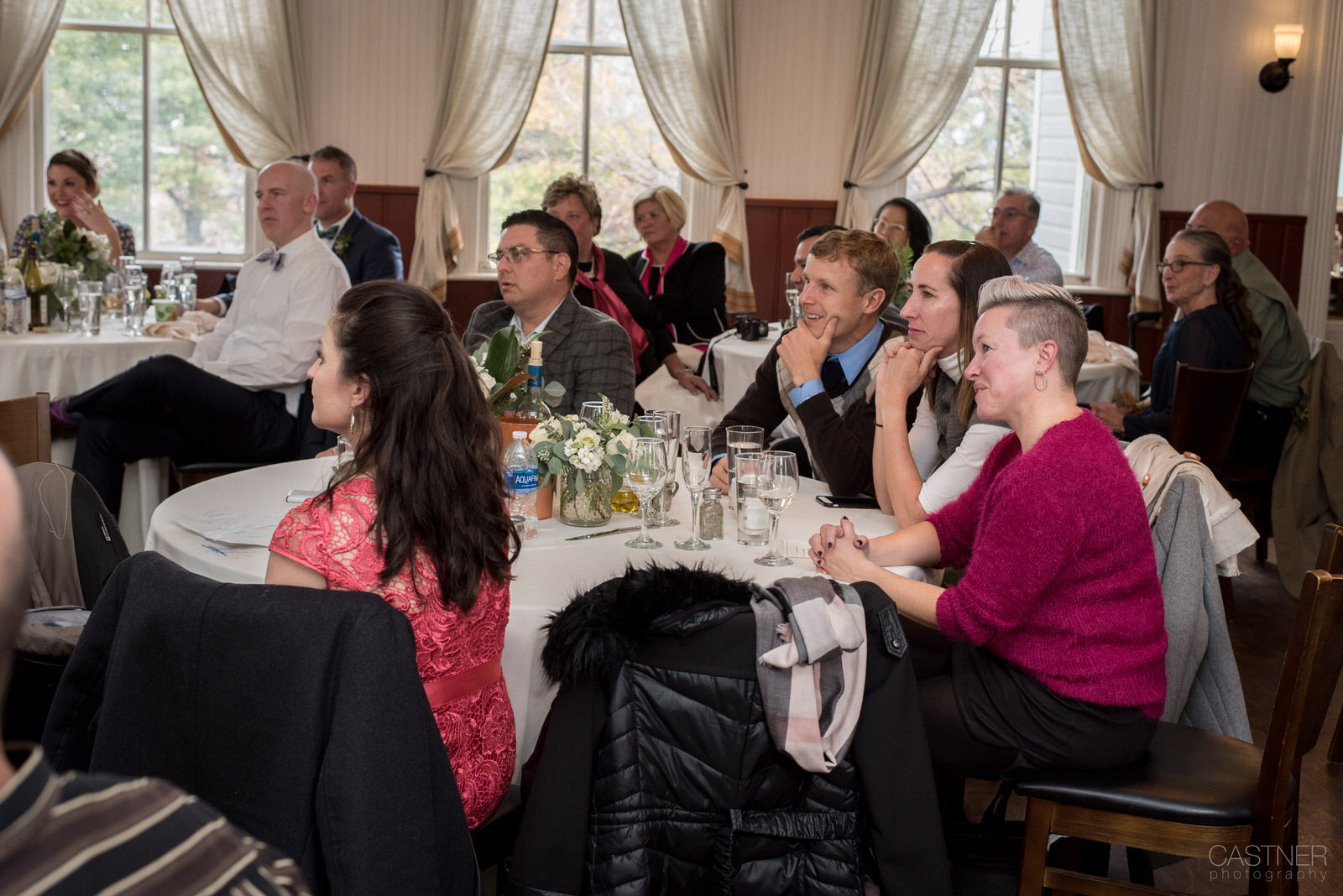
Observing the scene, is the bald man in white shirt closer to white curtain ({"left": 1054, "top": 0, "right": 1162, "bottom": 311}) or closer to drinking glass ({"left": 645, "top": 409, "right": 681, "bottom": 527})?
drinking glass ({"left": 645, "top": 409, "right": 681, "bottom": 527})

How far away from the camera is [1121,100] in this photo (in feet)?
27.3

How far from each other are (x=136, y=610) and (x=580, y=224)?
13.2ft

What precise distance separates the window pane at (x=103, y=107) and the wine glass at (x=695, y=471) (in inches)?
263

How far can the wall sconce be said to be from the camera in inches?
325

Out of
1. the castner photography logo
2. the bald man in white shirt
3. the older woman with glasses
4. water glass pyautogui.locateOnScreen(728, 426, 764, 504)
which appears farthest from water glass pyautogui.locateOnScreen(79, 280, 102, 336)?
the castner photography logo

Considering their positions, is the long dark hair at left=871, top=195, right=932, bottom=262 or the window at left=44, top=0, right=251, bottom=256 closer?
the long dark hair at left=871, top=195, right=932, bottom=262

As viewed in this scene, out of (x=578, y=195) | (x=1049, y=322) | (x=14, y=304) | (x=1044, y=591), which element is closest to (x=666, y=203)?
(x=578, y=195)

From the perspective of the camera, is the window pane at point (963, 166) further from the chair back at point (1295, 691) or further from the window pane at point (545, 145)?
the chair back at point (1295, 691)

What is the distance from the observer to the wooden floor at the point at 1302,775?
2.70m

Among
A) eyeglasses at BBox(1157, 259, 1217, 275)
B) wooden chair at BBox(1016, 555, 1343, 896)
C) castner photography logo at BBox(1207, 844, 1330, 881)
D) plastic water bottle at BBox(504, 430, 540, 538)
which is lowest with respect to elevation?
castner photography logo at BBox(1207, 844, 1330, 881)

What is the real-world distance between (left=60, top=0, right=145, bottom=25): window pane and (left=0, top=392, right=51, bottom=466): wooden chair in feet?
20.1

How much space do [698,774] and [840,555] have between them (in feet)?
2.26

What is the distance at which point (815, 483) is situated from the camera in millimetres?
3078

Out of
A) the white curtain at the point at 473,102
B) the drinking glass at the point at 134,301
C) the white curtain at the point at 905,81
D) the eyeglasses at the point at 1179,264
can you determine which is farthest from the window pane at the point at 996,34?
the drinking glass at the point at 134,301
